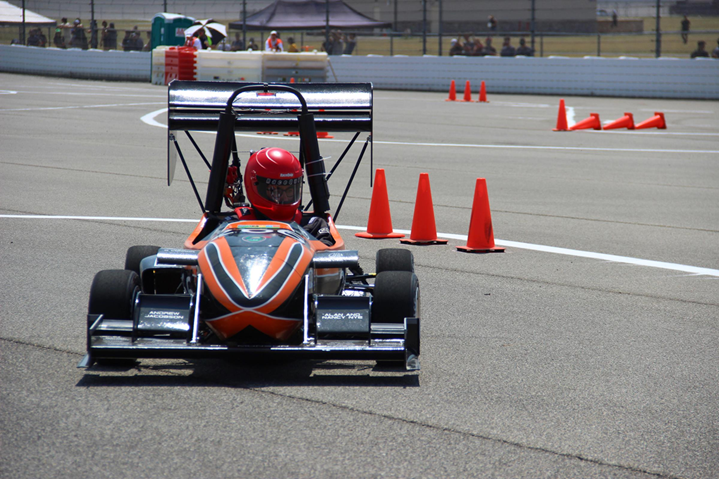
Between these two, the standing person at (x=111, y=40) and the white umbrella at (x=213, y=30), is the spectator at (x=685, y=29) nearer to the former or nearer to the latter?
the white umbrella at (x=213, y=30)

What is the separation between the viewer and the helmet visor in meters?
5.71

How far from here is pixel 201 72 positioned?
30.8 m

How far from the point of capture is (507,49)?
33.1m

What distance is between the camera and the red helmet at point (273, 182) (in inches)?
224

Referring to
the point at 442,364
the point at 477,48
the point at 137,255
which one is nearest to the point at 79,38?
the point at 477,48

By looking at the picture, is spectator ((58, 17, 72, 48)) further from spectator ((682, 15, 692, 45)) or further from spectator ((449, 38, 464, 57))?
spectator ((682, 15, 692, 45))

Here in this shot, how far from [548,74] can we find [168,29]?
1604 centimetres

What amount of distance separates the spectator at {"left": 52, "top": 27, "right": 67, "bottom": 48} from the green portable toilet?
18.9ft

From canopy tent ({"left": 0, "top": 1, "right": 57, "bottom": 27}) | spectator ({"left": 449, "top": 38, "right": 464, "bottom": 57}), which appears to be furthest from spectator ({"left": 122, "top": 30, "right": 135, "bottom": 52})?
spectator ({"left": 449, "top": 38, "right": 464, "bottom": 57})

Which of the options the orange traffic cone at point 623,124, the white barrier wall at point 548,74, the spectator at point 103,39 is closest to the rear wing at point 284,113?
the orange traffic cone at point 623,124

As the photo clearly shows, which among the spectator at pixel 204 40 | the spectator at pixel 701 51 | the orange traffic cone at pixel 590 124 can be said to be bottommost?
the orange traffic cone at pixel 590 124

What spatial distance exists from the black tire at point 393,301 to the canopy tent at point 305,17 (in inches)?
1472

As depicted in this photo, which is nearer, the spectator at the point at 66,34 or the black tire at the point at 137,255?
the black tire at the point at 137,255

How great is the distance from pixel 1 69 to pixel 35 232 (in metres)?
35.2
